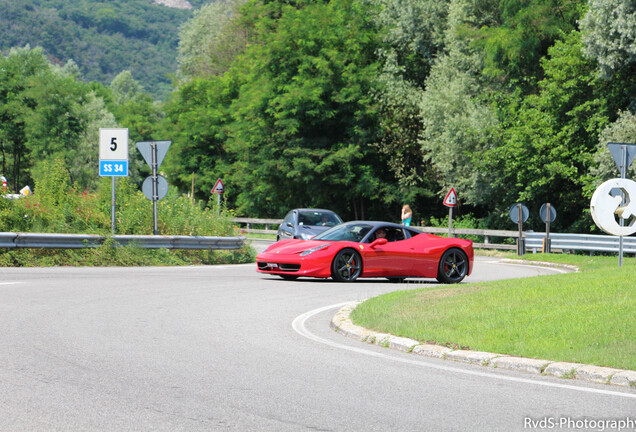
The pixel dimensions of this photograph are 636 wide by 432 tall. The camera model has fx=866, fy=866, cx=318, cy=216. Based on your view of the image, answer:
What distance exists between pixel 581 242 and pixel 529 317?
72.1ft

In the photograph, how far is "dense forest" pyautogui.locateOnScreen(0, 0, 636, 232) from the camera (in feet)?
120

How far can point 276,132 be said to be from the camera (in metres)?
50.9

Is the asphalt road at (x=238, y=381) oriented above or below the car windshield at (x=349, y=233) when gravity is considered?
below

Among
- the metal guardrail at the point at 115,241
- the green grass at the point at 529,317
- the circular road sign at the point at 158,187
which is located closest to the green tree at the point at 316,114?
the metal guardrail at the point at 115,241

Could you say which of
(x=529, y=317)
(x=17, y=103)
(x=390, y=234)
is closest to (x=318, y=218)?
(x=390, y=234)

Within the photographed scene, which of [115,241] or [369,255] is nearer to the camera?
[369,255]

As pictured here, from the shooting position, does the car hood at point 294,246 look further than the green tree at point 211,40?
No

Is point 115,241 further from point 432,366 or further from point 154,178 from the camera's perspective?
point 432,366

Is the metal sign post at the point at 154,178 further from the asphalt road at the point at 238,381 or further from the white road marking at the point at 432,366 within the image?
the white road marking at the point at 432,366

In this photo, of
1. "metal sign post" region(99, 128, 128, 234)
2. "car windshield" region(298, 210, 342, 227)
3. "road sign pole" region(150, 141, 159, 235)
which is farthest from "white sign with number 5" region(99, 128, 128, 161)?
"car windshield" region(298, 210, 342, 227)

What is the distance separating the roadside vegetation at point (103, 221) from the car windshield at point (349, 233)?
521 centimetres

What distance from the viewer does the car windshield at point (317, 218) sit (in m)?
27.4

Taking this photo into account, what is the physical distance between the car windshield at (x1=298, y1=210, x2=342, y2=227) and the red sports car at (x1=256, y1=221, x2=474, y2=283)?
8.96 m

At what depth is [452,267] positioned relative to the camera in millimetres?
18422
